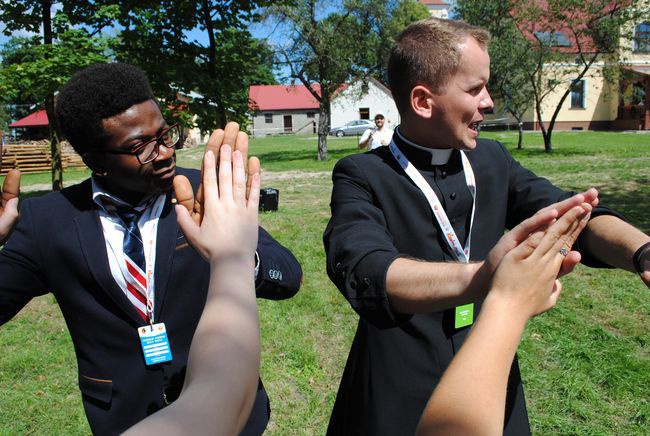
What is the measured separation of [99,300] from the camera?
79.8 inches

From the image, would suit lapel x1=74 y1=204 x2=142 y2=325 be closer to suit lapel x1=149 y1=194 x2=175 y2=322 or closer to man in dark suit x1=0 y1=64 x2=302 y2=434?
man in dark suit x1=0 y1=64 x2=302 y2=434

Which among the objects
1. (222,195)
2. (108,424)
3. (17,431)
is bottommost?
(17,431)

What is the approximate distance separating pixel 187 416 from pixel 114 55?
1090 centimetres

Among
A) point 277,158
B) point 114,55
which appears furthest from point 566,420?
point 277,158

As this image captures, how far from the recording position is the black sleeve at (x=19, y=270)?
1959mm

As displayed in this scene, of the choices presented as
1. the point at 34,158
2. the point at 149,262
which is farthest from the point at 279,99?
the point at 149,262

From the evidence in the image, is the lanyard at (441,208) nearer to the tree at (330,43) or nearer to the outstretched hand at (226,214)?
the outstretched hand at (226,214)

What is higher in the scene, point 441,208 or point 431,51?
point 431,51

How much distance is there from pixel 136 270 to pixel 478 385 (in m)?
1.52

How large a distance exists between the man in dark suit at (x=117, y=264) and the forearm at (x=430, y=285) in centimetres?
62

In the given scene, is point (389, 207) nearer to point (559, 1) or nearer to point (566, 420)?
point (566, 420)

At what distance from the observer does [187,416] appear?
86 cm

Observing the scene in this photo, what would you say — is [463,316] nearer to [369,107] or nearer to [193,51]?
[193,51]

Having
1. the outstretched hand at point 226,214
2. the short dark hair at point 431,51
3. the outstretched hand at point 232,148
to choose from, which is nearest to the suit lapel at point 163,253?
the outstretched hand at point 232,148
